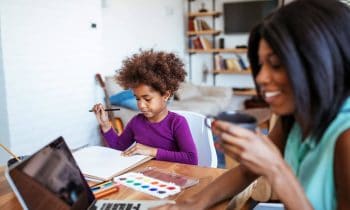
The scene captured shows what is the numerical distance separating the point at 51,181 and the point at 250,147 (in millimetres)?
477

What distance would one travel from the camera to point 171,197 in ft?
3.25

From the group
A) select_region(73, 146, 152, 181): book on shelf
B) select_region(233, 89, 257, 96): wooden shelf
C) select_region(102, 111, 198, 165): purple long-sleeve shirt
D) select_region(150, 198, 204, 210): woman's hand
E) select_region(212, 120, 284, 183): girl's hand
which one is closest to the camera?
select_region(212, 120, 284, 183): girl's hand

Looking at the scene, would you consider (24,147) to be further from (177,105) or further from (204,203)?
(204,203)

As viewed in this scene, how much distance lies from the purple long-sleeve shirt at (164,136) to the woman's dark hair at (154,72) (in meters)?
0.15

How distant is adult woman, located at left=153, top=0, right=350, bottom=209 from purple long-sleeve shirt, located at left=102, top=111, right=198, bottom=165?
2.40 ft

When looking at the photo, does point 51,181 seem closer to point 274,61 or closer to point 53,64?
point 274,61

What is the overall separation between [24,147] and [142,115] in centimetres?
151

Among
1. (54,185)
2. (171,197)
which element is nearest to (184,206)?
(171,197)

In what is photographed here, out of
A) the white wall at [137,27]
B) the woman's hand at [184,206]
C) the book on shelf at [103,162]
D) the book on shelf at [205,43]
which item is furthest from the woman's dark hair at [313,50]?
the book on shelf at [205,43]

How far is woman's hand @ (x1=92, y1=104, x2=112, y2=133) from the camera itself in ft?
4.92

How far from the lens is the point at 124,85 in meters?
1.57

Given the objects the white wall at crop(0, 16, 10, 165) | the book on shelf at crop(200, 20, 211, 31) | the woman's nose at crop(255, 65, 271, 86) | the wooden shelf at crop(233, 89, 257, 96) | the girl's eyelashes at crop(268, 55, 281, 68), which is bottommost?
the wooden shelf at crop(233, 89, 257, 96)

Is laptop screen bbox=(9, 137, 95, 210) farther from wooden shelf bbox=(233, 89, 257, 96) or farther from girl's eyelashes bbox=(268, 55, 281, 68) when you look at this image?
wooden shelf bbox=(233, 89, 257, 96)

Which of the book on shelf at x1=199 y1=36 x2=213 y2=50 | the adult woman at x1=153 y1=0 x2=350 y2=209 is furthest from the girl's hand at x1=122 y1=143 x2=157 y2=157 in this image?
the book on shelf at x1=199 y1=36 x2=213 y2=50
